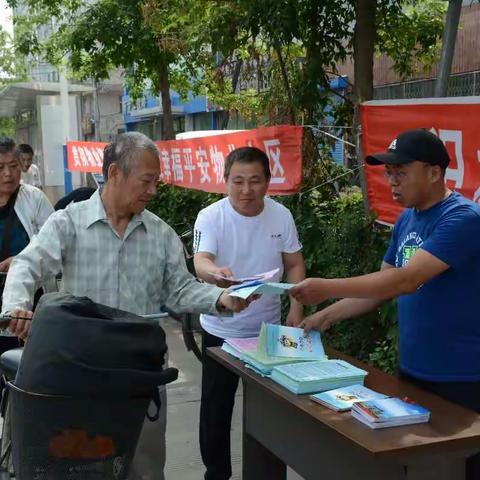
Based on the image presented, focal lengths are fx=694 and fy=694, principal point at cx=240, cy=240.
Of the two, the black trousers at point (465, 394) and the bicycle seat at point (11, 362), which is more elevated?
the bicycle seat at point (11, 362)

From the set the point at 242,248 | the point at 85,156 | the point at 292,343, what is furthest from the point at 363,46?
the point at 85,156

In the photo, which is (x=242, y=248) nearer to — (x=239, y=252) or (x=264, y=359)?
(x=239, y=252)

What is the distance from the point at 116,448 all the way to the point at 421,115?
2490mm

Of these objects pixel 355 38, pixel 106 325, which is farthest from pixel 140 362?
pixel 355 38

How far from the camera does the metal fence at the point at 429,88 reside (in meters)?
10.1

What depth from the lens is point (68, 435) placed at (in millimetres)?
1953

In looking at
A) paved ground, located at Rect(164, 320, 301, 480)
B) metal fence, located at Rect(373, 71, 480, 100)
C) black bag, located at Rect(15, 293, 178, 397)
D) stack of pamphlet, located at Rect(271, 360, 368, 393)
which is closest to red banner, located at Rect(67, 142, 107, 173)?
metal fence, located at Rect(373, 71, 480, 100)

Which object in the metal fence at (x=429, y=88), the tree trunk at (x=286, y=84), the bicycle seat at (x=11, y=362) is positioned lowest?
the bicycle seat at (x=11, y=362)

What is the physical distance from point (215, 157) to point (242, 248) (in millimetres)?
3849

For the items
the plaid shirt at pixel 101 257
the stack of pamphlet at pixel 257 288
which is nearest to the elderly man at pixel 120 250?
the plaid shirt at pixel 101 257

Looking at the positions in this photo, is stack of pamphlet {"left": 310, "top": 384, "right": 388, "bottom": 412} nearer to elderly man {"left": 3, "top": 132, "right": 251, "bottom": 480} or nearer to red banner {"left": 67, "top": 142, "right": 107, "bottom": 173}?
elderly man {"left": 3, "top": 132, "right": 251, "bottom": 480}

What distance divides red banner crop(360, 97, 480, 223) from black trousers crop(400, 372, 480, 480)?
1.13 m

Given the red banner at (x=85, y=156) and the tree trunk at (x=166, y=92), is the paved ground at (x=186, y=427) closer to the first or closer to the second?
the tree trunk at (x=166, y=92)

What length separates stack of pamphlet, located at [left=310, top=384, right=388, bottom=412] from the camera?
89.7 inches
